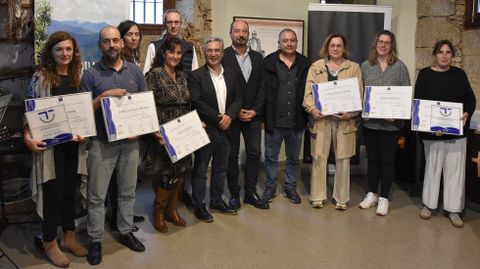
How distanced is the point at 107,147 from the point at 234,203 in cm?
139

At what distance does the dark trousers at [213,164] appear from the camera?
349cm

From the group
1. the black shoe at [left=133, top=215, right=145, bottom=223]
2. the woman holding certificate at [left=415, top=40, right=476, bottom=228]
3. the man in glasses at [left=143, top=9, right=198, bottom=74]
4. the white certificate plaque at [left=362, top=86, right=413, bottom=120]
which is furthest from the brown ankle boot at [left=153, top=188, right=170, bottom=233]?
the woman holding certificate at [left=415, top=40, right=476, bottom=228]

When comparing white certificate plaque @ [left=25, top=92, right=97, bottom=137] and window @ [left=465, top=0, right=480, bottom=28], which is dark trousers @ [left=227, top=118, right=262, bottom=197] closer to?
white certificate plaque @ [left=25, top=92, right=97, bottom=137]

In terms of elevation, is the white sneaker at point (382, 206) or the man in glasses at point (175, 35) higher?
the man in glasses at point (175, 35)

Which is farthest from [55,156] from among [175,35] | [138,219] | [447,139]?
[447,139]

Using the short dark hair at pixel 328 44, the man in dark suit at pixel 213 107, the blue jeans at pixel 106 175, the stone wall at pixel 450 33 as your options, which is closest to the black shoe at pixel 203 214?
the man in dark suit at pixel 213 107

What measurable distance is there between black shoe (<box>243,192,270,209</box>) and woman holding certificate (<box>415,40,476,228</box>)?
4.33ft

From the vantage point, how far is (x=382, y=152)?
12.5ft

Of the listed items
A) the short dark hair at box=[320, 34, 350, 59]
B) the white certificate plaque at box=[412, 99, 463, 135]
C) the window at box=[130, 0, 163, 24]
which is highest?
the window at box=[130, 0, 163, 24]

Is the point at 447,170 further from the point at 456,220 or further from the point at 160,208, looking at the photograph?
the point at 160,208

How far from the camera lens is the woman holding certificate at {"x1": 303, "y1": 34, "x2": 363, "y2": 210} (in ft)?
12.2

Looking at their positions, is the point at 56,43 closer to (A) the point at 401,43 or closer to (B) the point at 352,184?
(B) the point at 352,184

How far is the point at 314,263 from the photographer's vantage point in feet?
9.57

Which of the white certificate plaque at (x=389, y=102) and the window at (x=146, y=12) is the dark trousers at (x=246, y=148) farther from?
the window at (x=146, y=12)
